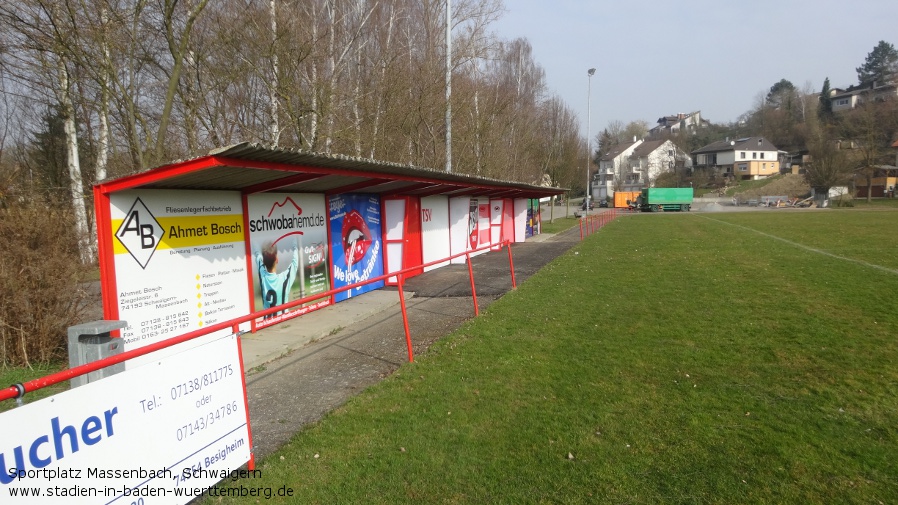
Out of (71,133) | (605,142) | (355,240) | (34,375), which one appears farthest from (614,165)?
(34,375)

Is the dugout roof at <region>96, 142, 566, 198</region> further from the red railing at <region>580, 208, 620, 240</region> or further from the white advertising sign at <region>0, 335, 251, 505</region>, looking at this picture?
the red railing at <region>580, 208, 620, 240</region>

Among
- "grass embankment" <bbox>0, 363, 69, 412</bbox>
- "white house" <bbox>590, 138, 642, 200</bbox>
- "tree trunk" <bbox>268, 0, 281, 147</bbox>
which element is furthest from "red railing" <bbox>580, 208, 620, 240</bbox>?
"white house" <bbox>590, 138, 642, 200</bbox>

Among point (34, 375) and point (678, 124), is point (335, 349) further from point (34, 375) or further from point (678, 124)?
point (678, 124)

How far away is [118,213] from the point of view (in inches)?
251

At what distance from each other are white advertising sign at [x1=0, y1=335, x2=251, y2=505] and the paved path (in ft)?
2.86

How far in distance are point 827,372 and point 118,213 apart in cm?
799

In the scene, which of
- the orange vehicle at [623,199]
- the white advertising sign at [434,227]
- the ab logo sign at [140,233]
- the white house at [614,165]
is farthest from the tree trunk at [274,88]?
the white house at [614,165]

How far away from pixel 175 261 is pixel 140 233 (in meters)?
0.60

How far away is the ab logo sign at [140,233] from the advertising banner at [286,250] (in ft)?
5.80

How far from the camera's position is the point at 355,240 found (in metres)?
11.8

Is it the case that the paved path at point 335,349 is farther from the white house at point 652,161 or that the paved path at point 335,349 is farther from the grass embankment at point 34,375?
the white house at point 652,161

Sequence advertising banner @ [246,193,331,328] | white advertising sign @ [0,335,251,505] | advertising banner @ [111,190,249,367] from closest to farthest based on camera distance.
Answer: white advertising sign @ [0,335,251,505]
advertising banner @ [111,190,249,367]
advertising banner @ [246,193,331,328]

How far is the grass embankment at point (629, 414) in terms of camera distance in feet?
12.7

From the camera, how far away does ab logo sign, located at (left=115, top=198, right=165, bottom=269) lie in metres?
6.44
